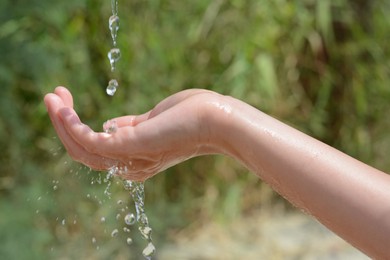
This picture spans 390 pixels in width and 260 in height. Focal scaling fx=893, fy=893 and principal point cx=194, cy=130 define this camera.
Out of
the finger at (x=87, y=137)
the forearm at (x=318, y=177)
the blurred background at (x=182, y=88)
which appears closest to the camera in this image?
the forearm at (x=318, y=177)

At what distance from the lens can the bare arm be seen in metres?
1.36

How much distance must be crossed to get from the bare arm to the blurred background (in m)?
1.48

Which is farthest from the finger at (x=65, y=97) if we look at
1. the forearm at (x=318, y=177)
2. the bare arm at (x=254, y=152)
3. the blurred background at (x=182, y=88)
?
the blurred background at (x=182, y=88)

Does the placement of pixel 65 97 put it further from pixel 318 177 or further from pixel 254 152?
pixel 318 177

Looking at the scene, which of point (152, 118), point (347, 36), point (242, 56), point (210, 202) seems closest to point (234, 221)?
point (210, 202)

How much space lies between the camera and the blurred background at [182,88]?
10.8 ft

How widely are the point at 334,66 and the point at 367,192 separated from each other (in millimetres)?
3057

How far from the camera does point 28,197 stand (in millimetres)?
3133

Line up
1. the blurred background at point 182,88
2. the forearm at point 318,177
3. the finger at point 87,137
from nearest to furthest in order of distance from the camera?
the forearm at point 318,177, the finger at point 87,137, the blurred background at point 182,88

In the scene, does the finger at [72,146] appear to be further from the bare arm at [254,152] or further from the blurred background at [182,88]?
the blurred background at [182,88]

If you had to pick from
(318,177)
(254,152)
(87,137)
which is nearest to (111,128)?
(87,137)

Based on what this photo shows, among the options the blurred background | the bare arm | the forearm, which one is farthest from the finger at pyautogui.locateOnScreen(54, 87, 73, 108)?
the blurred background

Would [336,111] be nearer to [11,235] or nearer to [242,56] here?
[242,56]

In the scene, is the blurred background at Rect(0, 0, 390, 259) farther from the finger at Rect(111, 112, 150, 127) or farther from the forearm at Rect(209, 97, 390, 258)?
the forearm at Rect(209, 97, 390, 258)
